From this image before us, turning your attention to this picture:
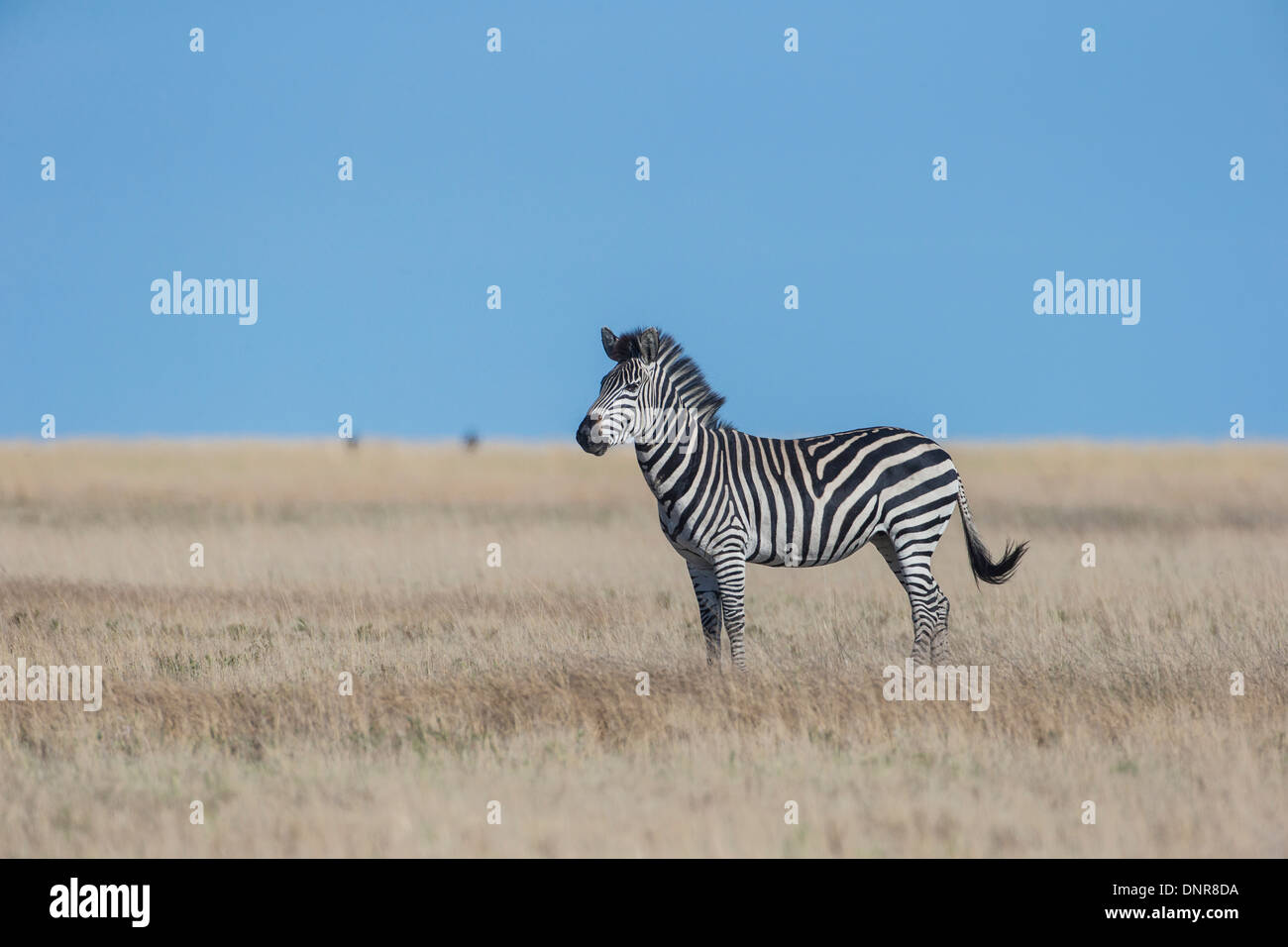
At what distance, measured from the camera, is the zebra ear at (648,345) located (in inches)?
444

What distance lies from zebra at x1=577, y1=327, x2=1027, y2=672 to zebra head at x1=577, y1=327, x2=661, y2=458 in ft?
0.04

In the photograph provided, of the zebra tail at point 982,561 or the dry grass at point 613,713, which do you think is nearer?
the dry grass at point 613,713

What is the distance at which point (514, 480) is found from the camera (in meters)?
40.3

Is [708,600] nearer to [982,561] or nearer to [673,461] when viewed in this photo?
[673,461]

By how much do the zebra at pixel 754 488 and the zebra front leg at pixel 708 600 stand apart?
0.01 meters

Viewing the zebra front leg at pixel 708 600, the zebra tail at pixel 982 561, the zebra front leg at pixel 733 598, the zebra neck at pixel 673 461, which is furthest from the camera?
the zebra tail at pixel 982 561

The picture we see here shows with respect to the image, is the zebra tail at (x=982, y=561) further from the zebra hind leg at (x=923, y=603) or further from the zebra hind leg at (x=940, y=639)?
the zebra hind leg at (x=940, y=639)

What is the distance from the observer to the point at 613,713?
9.77 metres

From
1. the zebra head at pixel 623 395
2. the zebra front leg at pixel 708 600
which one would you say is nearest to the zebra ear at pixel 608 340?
the zebra head at pixel 623 395

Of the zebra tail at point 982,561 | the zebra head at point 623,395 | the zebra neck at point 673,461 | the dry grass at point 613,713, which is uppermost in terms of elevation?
the zebra head at point 623,395

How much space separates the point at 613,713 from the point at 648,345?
11.1ft

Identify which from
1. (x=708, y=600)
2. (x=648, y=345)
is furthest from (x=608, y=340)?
(x=708, y=600)

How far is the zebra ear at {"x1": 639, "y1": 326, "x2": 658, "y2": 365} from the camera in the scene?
1127 centimetres
